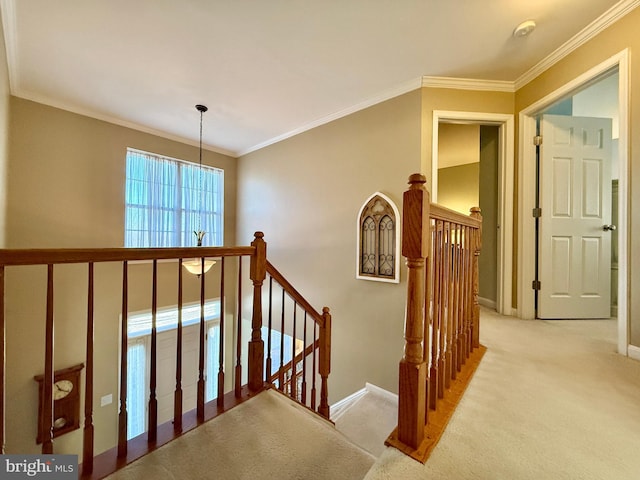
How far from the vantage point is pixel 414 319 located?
106 centimetres

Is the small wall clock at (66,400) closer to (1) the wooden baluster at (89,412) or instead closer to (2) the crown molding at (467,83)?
(1) the wooden baluster at (89,412)

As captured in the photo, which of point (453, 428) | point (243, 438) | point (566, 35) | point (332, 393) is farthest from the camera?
point (332, 393)

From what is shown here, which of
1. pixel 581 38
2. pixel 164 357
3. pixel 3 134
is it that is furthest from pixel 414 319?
pixel 164 357

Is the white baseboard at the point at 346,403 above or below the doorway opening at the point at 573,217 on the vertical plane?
below

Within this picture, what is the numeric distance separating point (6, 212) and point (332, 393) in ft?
14.3

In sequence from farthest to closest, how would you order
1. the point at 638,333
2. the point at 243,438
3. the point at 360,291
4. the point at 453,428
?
1. the point at 360,291
2. the point at 638,333
3. the point at 243,438
4. the point at 453,428

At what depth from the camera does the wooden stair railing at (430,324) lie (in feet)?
3.40

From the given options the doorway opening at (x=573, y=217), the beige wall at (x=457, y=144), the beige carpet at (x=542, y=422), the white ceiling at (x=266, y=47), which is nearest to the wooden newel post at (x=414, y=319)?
the beige carpet at (x=542, y=422)

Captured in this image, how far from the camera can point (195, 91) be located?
117 inches

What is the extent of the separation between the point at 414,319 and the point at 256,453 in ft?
3.10

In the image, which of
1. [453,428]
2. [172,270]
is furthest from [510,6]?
[172,270]

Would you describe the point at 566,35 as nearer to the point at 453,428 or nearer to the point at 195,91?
the point at 453,428

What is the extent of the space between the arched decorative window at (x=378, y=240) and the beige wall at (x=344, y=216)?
0.33 ft

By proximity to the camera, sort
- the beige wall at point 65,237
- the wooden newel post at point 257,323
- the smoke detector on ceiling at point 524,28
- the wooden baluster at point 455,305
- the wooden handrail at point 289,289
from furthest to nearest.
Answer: the beige wall at point 65,237 < the smoke detector on ceiling at point 524,28 < the wooden handrail at point 289,289 < the wooden newel post at point 257,323 < the wooden baluster at point 455,305
